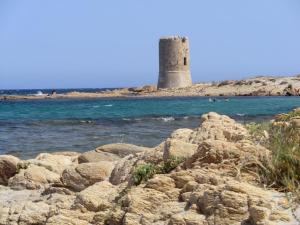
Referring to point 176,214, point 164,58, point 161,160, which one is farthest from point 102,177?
point 164,58

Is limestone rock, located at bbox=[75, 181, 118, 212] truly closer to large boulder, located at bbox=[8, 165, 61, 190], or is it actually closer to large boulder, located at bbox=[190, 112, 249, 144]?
large boulder, located at bbox=[190, 112, 249, 144]

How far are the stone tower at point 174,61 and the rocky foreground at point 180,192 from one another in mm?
57236

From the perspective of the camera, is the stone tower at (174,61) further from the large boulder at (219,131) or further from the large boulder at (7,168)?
the large boulder at (219,131)

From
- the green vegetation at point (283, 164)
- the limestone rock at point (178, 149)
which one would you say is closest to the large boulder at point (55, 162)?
the limestone rock at point (178, 149)

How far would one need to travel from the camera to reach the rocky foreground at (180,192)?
19.7 ft

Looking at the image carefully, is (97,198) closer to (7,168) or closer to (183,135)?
(183,135)

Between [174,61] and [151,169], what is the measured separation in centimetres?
5938

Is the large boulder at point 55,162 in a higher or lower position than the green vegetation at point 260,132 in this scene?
lower

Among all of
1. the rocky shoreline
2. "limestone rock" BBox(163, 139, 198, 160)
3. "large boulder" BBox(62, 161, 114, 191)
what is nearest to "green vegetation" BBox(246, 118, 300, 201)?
"limestone rock" BBox(163, 139, 198, 160)

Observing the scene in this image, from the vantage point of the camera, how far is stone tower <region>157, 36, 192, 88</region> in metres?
66.1

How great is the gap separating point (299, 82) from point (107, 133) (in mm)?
50592

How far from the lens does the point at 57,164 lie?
36.3 ft

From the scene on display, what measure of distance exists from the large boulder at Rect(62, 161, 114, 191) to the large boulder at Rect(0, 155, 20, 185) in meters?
2.02

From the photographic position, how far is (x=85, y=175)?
9078 millimetres
